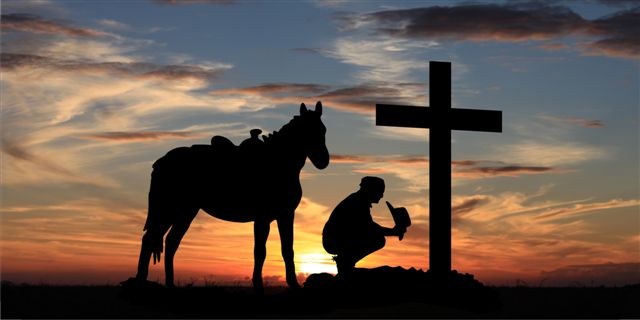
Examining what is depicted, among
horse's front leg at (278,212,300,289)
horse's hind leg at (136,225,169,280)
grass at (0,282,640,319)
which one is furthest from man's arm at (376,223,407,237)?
horse's hind leg at (136,225,169,280)

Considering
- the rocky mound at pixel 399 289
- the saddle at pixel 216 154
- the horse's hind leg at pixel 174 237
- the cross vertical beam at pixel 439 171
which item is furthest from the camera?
the cross vertical beam at pixel 439 171

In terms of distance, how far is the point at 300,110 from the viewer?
Answer: 1523cm

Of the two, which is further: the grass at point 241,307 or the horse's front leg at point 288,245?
the horse's front leg at point 288,245

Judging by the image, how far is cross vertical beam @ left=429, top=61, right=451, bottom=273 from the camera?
53.2 ft

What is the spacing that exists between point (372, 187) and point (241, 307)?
9.79 feet

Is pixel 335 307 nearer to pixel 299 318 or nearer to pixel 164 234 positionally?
pixel 299 318

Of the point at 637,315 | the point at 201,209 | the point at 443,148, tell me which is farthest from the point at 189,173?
the point at 637,315

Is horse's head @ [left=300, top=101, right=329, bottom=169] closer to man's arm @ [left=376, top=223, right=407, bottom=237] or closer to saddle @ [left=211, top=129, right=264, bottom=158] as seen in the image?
saddle @ [left=211, top=129, right=264, bottom=158]

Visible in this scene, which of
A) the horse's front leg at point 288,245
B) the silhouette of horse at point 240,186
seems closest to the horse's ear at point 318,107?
the silhouette of horse at point 240,186

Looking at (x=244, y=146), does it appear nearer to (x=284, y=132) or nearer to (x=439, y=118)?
(x=284, y=132)

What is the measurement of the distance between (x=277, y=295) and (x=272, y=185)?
1.85 metres

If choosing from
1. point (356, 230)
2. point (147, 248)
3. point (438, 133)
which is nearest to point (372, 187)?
point (356, 230)

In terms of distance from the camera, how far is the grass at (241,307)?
13.8 metres

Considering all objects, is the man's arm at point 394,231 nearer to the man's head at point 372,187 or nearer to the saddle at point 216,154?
the man's head at point 372,187
